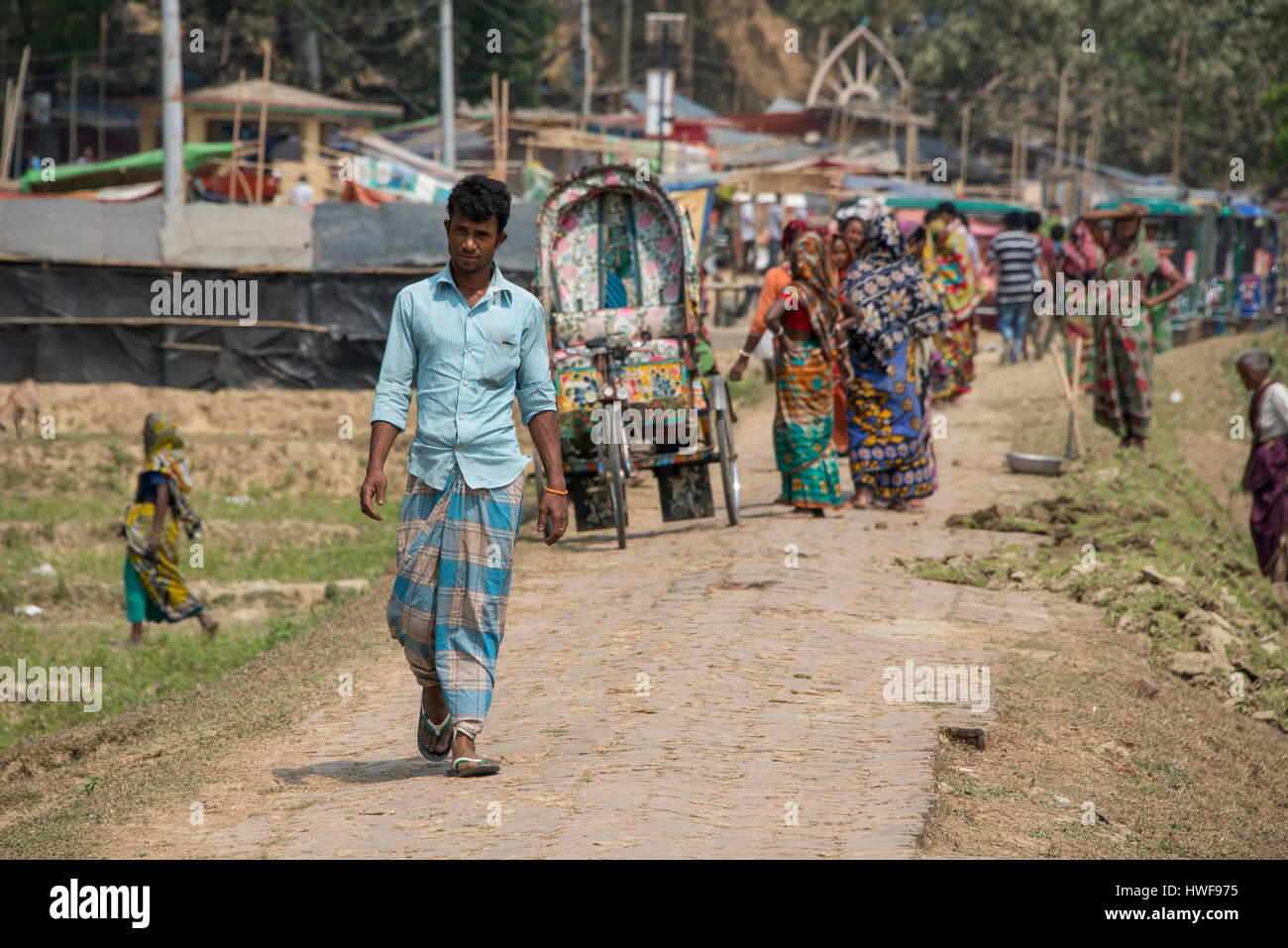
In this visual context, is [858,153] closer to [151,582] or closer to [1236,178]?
[1236,178]

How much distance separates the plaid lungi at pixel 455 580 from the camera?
516 centimetres

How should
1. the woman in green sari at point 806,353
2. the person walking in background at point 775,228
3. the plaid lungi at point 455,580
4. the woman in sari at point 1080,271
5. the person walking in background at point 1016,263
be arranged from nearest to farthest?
the plaid lungi at point 455,580, the woman in green sari at point 806,353, the woman in sari at point 1080,271, the person walking in background at point 1016,263, the person walking in background at point 775,228

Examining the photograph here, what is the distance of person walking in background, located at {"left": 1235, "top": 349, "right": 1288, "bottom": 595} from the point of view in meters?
11.0

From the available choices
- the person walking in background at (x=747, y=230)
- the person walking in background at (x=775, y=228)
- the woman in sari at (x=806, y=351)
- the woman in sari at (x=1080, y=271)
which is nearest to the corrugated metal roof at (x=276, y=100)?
the person walking in background at (x=747, y=230)

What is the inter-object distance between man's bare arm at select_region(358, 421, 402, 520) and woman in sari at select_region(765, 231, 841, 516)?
5.27 meters

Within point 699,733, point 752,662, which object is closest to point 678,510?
point 752,662

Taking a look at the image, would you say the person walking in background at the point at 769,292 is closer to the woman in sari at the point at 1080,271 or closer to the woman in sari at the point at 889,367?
the woman in sari at the point at 889,367

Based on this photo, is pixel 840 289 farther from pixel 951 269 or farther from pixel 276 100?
pixel 276 100

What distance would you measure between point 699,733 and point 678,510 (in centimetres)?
476

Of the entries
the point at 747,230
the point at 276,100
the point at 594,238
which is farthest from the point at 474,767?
the point at 276,100

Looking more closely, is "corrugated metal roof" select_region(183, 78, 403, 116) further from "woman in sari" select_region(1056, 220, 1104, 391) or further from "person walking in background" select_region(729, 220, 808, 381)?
"person walking in background" select_region(729, 220, 808, 381)

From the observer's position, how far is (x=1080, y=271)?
13516 millimetres

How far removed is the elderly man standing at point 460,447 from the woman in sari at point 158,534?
5518 millimetres

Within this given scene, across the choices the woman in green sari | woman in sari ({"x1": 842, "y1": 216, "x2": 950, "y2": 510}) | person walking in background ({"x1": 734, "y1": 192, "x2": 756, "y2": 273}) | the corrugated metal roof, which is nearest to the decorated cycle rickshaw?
the woman in green sari
